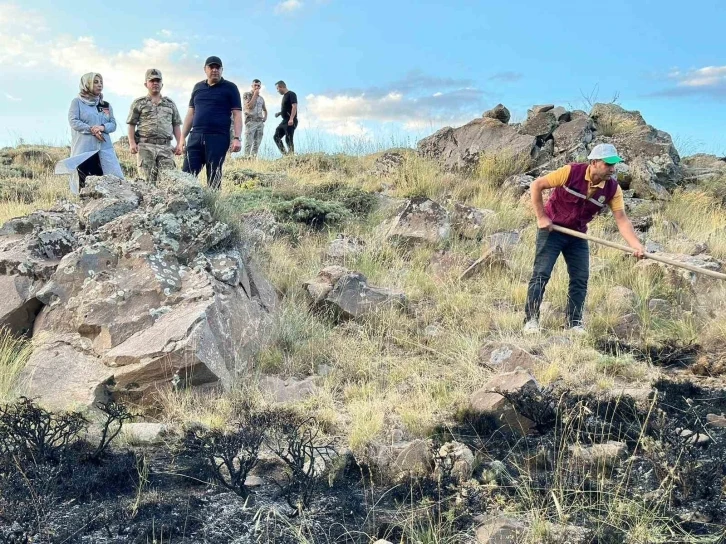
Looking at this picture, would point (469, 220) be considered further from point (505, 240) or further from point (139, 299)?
point (139, 299)

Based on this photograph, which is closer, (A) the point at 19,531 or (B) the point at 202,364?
(A) the point at 19,531

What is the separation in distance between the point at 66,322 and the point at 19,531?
2.66 metres

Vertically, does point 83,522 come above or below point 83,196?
below

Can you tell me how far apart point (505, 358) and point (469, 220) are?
13.0ft

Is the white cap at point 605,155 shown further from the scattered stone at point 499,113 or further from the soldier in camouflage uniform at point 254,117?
the soldier in camouflage uniform at point 254,117

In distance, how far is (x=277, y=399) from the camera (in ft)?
14.8

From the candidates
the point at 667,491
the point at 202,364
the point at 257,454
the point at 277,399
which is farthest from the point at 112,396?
the point at 667,491

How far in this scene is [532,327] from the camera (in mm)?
5668

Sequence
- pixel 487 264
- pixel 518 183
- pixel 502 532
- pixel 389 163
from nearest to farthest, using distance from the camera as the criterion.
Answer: pixel 502 532 < pixel 487 264 < pixel 518 183 < pixel 389 163

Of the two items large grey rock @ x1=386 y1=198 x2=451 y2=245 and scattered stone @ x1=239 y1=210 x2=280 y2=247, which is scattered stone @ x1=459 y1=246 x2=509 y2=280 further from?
scattered stone @ x1=239 y1=210 x2=280 y2=247

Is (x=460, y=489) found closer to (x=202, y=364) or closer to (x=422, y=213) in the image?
(x=202, y=364)

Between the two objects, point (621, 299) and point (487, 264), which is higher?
point (487, 264)

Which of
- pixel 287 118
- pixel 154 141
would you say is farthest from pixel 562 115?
pixel 154 141

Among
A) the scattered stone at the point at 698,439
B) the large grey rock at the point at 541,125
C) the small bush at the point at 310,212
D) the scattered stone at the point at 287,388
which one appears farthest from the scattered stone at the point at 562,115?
the scattered stone at the point at 698,439
